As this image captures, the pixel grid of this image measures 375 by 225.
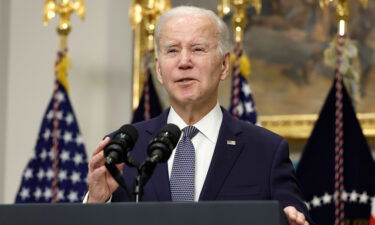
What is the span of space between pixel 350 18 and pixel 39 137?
2.99 m

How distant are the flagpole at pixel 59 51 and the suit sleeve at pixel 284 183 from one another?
4392 mm

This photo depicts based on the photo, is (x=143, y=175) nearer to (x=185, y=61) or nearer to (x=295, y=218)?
(x=295, y=218)

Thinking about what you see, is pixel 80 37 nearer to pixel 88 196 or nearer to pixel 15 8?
pixel 15 8

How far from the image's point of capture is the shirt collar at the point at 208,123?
415cm

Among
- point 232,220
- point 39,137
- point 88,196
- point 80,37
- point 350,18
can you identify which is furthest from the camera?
point 80,37

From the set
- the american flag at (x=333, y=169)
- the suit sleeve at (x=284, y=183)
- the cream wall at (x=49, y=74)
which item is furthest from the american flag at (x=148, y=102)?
the suit sleeve at (x=284, y=183)

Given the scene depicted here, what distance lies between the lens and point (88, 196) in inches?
148


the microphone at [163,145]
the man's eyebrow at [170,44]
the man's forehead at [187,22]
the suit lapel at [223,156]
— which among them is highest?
the man's forehead at [187,22]

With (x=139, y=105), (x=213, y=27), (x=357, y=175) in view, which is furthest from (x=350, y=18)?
(x=213, y=27)

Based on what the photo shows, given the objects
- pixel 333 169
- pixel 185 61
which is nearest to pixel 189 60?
pixel 185 61

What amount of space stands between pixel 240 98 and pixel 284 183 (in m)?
3.84

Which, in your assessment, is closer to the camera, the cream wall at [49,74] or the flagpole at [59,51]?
the flagpole at [59,51]

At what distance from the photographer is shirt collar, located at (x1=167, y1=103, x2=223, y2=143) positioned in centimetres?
415

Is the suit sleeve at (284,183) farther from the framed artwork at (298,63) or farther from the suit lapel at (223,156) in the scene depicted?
the framed artwork at (298,63)
